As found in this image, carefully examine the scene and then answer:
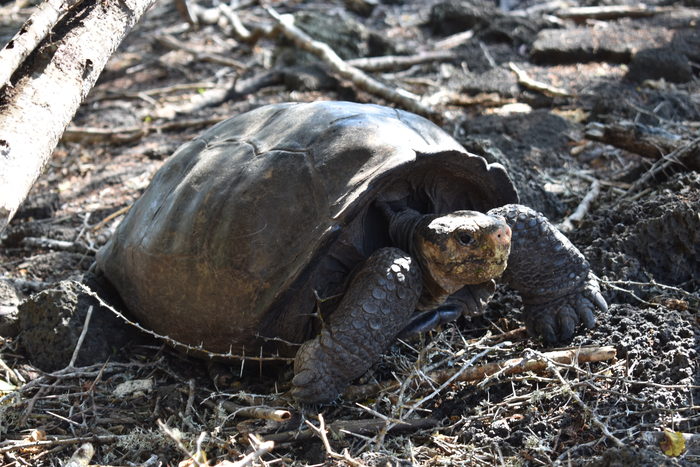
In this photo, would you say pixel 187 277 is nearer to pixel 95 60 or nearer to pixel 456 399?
pixel 95 60

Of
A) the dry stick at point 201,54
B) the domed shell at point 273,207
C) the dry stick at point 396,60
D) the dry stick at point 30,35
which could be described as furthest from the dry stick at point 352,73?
the dry stick at point 30,35

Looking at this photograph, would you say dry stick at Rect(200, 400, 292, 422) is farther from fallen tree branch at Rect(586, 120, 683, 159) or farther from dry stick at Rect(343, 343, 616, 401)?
fallen tree branch at Rect(586, 120, 683, 159)

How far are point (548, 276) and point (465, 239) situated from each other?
62cm

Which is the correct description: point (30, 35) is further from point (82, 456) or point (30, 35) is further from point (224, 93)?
point (224, 93)

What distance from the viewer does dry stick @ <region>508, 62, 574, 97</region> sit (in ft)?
19.1

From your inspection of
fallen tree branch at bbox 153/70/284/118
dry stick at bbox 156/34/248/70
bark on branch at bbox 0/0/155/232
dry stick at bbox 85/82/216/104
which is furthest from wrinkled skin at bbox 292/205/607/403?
dry stick at bbox 156/34/248/70

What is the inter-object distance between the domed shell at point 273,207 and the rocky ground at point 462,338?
1.03 ft

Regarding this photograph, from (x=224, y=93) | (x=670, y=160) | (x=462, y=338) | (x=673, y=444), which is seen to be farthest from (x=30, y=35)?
(x=224, y=93)

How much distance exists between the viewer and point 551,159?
4.46 metres

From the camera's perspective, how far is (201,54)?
27.2 ft

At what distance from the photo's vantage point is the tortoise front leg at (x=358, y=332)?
2346 millimetres

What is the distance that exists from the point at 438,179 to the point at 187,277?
1311 millimetres

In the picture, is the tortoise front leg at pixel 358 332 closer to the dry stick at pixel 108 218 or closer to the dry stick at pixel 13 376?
the dry stick at pixel 13 376

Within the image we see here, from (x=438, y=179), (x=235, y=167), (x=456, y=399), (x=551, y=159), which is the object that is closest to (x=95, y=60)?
(x=235, y=167)
